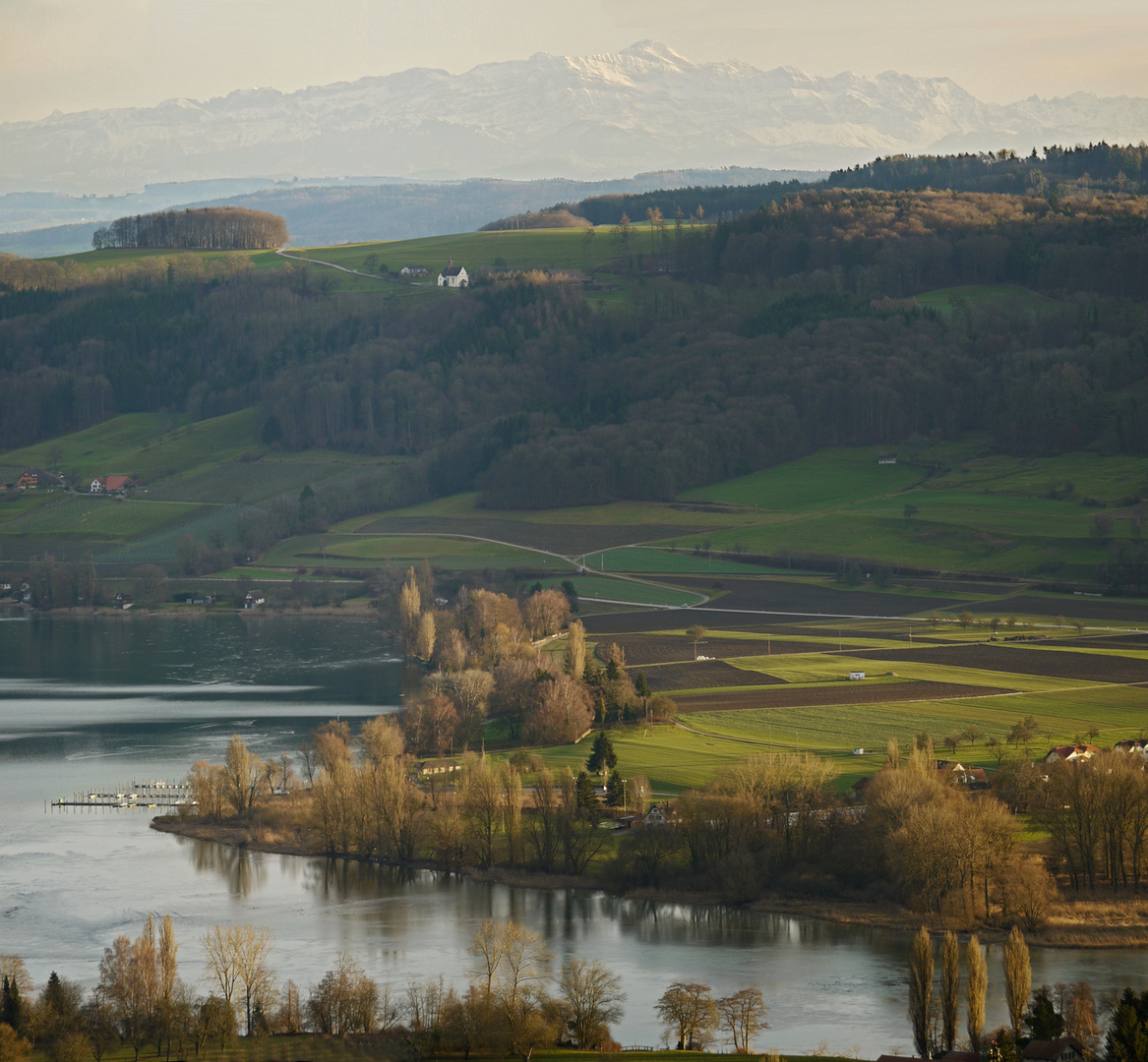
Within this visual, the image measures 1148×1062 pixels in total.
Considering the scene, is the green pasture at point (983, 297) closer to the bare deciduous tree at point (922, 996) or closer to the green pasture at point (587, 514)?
the green pasture at point (587, 514)

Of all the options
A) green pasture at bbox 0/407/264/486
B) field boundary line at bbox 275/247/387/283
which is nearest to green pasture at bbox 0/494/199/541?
green pasture at bbox 0/407/264/486

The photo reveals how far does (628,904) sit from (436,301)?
11116cm

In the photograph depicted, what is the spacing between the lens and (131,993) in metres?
37.3

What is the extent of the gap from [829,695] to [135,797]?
92.1ft

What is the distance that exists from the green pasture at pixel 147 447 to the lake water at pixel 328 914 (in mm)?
69488

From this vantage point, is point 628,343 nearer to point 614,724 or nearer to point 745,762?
point 614,724

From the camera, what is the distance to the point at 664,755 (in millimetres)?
59406

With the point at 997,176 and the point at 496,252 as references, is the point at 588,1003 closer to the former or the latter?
the point at 496,252

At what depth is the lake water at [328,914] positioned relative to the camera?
1586 inches

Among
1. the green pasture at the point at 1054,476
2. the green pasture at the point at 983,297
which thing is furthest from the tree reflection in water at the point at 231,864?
the green pasture at the point at 983,297

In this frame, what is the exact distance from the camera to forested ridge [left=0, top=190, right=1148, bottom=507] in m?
122

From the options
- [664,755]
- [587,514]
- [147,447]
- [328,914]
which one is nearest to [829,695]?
[664,755]

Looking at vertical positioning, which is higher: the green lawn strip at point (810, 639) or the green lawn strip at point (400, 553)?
the green lawn strip at point (400, 553)

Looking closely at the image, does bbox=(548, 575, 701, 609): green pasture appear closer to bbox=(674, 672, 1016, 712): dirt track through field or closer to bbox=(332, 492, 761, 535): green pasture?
bbox=(332, 492, 761, 535): green pasture
